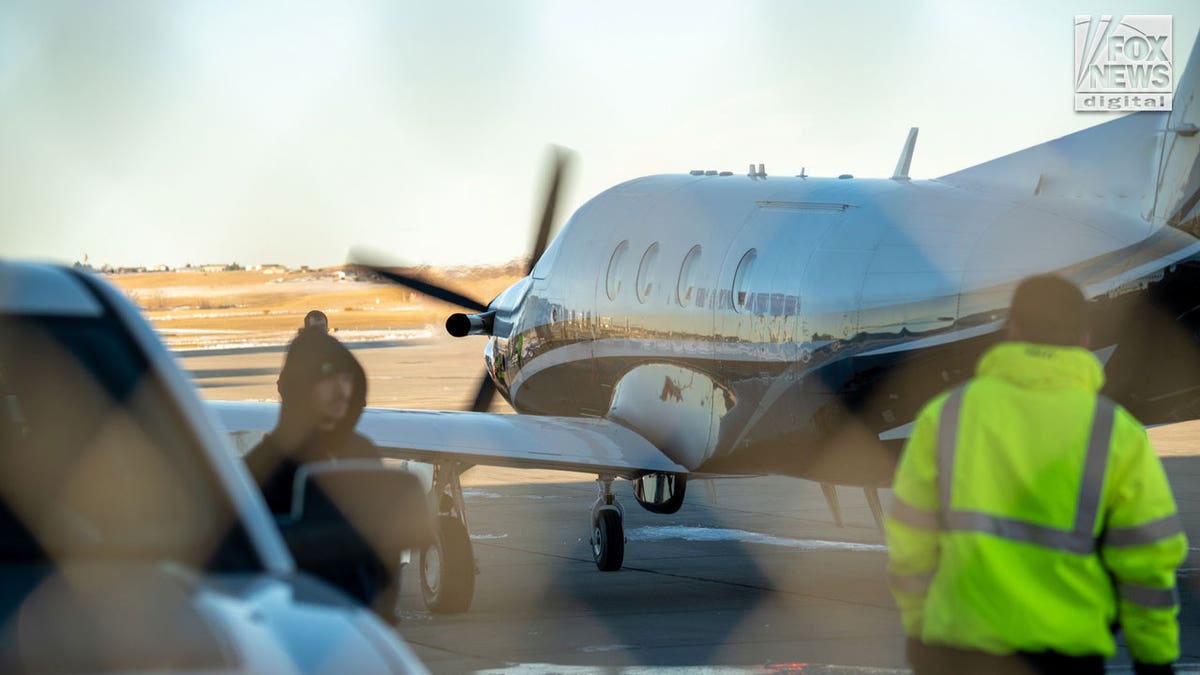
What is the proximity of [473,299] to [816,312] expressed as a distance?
26.9 feet

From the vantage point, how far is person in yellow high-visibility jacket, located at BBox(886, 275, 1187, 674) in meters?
5.40

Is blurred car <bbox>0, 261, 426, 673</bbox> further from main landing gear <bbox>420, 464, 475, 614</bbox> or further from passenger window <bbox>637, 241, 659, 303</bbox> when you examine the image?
passenger window <bbox>637, 241, 659, 303</bbox>

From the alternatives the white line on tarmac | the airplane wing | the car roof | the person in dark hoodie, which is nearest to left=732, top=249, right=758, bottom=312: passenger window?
the airplane wing

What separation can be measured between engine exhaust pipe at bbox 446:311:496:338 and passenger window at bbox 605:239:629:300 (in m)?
3.03

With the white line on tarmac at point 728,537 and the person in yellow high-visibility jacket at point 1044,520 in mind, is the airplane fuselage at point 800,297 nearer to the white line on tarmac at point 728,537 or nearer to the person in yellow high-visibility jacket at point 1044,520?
the white line on tarmac at point 728,537

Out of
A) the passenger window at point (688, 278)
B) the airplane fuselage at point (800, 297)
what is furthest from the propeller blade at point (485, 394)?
the passenger window at point (688, 278)

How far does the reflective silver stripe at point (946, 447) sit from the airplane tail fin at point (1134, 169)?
8391mm

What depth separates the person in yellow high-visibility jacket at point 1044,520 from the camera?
540 centimetres

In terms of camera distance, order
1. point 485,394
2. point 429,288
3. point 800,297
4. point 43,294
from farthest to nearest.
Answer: point 429,288 → point 485,394 → point 800,297 → point 43,294

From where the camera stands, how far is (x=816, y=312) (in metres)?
13.7

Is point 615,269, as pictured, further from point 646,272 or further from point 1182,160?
point 1182,160

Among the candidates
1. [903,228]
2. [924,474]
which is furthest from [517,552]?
[924,474]

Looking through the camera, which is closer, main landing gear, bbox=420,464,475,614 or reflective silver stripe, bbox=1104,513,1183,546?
reflective silver stripe, bbox=1104,513,1183,546

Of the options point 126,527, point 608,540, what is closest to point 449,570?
point 608,540
